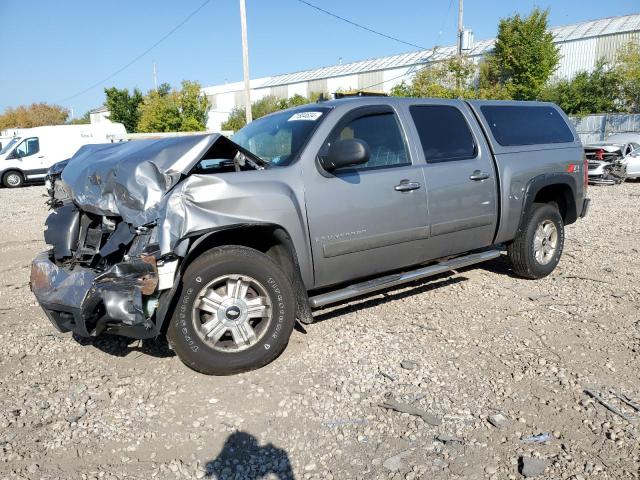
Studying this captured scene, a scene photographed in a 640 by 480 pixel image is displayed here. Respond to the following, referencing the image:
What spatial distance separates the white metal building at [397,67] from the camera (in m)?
37.5

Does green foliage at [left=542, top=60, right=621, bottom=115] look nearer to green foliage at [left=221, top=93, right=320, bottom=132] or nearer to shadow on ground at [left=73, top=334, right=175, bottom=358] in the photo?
green foliage at [left=221, top=93, right=320, bottom=132]

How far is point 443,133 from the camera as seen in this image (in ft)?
15.7

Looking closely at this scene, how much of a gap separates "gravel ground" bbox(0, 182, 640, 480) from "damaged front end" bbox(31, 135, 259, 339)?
0.50 meters

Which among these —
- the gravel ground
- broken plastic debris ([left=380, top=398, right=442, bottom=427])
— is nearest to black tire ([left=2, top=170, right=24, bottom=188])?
the gravel ground

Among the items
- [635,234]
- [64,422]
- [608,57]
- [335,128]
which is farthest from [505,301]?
[608,57]

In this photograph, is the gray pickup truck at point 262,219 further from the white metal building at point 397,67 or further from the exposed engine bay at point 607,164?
the white metal building at point 397,67

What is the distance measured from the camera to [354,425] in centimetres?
303

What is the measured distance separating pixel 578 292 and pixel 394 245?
234 cm

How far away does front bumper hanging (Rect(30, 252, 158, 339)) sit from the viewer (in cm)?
315

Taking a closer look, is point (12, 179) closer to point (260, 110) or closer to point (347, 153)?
point (347, 153)

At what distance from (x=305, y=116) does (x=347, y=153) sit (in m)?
0.82

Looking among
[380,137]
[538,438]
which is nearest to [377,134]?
[380,137]

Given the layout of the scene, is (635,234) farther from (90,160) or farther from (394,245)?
(90,160)

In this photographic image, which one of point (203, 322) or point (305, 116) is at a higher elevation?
point (305, 116)
